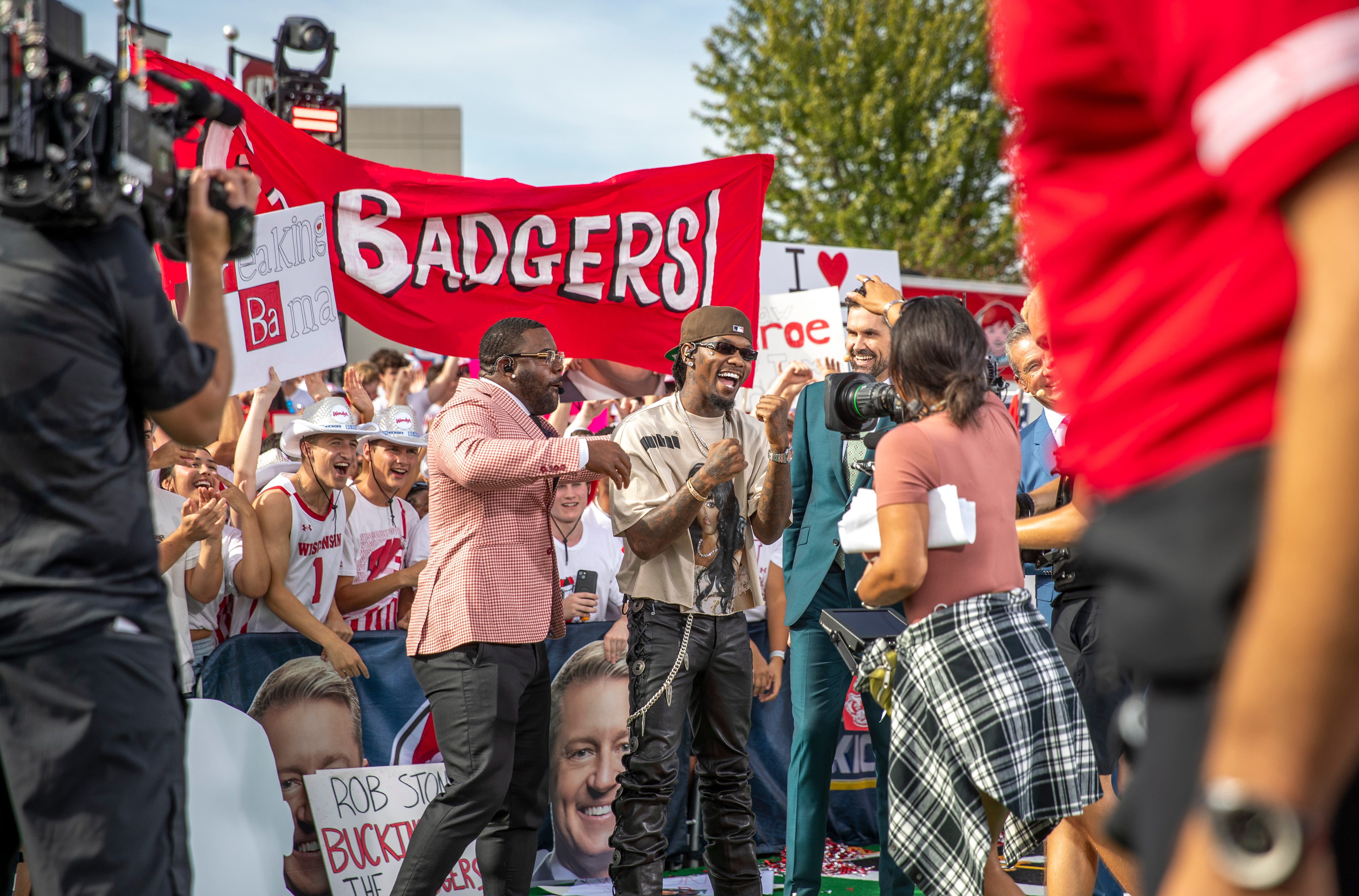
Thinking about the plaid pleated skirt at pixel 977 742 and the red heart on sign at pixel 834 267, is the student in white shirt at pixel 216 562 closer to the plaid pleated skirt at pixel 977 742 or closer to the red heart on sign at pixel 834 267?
the plaid pleated skirt at pixel 977 742

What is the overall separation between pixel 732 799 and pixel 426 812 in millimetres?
1255

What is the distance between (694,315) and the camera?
5121 mm

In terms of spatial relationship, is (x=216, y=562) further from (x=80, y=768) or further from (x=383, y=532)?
(x=80, y=768)

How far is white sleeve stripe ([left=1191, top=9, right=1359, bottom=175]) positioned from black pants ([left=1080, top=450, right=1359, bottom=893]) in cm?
25

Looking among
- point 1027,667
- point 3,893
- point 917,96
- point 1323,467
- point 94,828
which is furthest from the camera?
point 917,96

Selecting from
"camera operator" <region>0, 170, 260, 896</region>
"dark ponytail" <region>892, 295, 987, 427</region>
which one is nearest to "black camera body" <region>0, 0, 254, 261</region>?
"camera operator" <region>0, 170, 260, 896</region>

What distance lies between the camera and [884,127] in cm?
2338

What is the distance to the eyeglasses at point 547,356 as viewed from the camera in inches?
186

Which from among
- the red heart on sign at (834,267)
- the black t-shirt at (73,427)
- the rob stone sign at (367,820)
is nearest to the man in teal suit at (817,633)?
the rob stone sign at (367,820)

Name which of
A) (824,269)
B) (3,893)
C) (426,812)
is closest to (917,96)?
→ (824,269)

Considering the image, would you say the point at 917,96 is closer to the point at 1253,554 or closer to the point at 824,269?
the point at 824,269

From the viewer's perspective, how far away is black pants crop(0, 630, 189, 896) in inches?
79.4

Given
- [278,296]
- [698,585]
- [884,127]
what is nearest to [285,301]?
[278,296]

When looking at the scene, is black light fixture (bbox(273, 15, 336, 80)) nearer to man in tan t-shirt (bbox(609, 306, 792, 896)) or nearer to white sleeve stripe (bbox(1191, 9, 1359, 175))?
man in tan t-shirt (bbox(609, 306, 792, 896))
